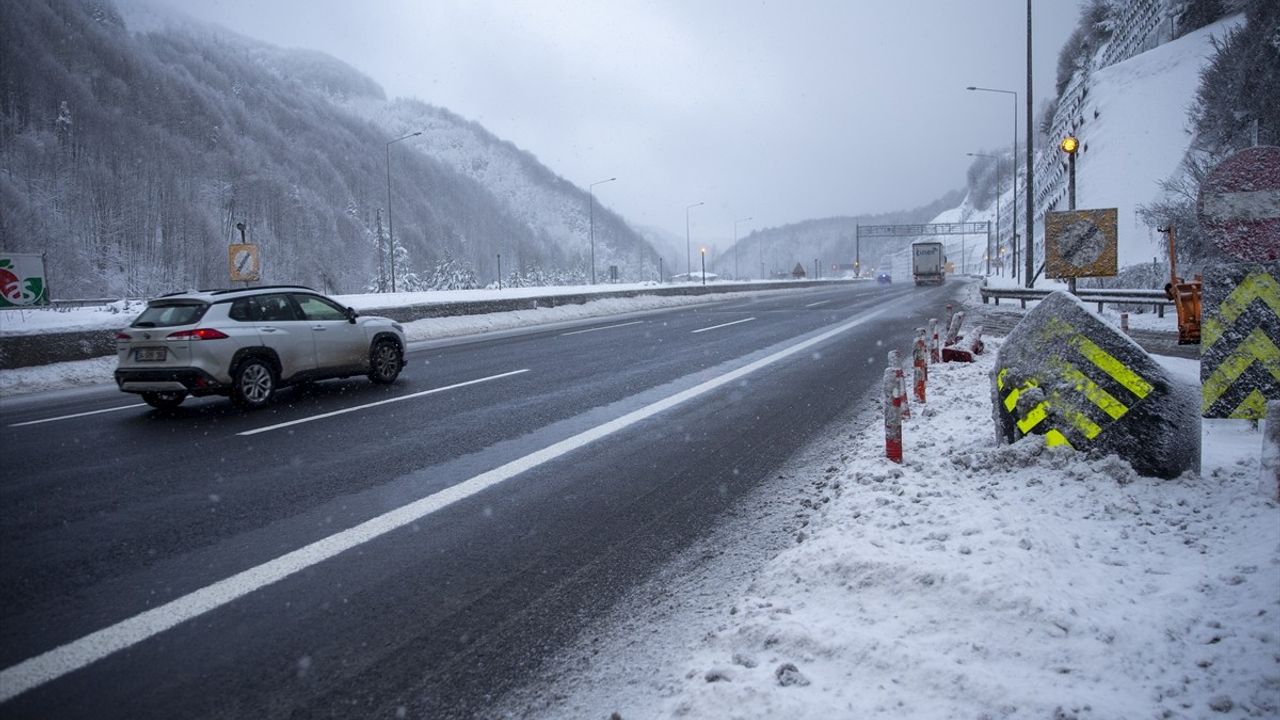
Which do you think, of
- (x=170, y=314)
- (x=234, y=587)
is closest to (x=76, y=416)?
(x=170, y=314)

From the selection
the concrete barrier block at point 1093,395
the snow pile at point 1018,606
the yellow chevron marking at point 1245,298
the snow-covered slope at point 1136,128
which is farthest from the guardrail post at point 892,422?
the snow-covered slope at point 1136,128

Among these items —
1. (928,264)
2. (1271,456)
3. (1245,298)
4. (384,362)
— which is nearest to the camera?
(1271,456)

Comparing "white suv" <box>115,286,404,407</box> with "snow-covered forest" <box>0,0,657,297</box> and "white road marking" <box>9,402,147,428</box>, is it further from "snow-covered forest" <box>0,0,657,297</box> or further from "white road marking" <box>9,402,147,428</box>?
"snow-covered forest" <box>0,0,657,297</box>

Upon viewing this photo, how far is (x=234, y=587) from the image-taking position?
3625mm

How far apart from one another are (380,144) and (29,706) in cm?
16507

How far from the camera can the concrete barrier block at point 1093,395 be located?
4.65 m

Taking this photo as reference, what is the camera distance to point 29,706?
2.64m

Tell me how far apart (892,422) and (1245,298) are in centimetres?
363

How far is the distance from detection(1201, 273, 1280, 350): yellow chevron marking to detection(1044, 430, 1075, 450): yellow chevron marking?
7.38 ft

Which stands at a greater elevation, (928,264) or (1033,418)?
(928,264)

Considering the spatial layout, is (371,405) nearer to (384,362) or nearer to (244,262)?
(384,362)

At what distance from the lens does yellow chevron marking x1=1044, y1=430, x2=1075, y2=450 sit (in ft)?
16.6

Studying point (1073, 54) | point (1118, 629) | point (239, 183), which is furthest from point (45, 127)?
point (1073, 54)

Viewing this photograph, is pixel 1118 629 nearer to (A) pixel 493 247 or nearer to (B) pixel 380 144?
(A) pixel 493 247
